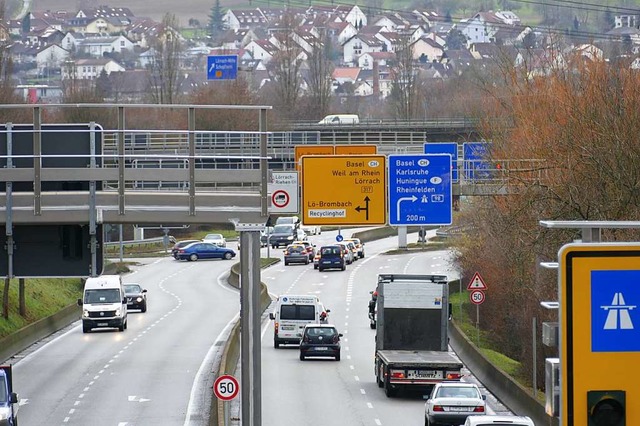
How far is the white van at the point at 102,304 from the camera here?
53.1 metres

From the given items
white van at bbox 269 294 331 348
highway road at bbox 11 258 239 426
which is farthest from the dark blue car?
white van at bbox 269 294 331 348

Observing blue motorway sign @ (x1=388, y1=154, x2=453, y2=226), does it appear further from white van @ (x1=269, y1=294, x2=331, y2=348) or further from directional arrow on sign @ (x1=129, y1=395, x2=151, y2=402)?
white van @ (x1=269, y1=294, x2=331, y2=348)

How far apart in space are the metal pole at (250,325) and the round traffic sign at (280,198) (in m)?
0.49

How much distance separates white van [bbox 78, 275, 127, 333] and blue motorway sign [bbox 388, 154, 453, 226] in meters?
25.9

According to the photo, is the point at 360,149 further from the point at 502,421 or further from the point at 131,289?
the point at 131,289

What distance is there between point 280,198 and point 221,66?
85.4m

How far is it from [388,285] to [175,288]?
118 feet

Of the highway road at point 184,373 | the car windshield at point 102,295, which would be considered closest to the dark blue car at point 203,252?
the highway road at point 184,373

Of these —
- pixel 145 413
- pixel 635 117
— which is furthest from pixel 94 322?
pixel 635 117

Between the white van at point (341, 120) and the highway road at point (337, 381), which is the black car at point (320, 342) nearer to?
the highway road at point (337, 381)

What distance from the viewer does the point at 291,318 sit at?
4822 centimetres

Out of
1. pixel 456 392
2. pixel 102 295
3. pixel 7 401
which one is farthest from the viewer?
pixel 102 295

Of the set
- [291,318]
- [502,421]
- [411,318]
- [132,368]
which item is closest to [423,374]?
[411,318]

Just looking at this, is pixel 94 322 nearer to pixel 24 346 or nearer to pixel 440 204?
pixel 24 346
